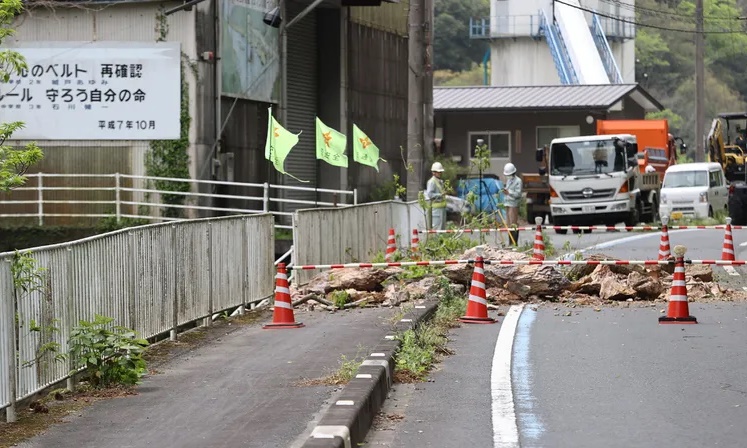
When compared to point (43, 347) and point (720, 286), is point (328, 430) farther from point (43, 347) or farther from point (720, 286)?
point (720, 286)

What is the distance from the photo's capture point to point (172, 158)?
92.2 ft

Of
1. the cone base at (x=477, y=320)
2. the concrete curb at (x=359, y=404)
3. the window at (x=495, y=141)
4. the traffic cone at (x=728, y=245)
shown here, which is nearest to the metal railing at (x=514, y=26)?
the window at (x=495, y=141)

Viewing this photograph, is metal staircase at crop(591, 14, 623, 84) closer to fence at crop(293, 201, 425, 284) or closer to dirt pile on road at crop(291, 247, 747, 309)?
fence at crop(293, 201, 425, 284)

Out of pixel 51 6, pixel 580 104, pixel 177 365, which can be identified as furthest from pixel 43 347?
pixel 580 104

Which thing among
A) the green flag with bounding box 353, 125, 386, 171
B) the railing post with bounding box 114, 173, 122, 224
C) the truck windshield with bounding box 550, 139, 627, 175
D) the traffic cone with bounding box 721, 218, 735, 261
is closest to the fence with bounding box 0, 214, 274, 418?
the green flag with bounding box 353, 125, 386, 171

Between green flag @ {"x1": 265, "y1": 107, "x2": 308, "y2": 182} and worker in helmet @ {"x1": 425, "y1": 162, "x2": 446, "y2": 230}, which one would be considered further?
worker in helmet @ {"x1": 425, "y1": 162, "x2": 446, "y2": 230}

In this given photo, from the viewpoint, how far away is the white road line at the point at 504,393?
862 cm

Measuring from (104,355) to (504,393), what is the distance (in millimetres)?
3334

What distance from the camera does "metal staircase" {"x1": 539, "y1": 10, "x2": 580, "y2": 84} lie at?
68188 mm

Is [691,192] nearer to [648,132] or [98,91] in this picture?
[648,132]

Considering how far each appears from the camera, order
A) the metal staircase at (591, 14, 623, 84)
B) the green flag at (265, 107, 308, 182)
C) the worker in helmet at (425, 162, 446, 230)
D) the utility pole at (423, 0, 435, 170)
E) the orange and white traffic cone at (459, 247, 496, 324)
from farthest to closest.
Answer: the metal staircase at (591, 14, 623, 84) → the utility pole at (423, 0, 435, 170) → the worker in helmet at (425, 162, 446, 230) → the green flag at (265, 107, 308, 182) → the orange and white traffic cone at (459, 247, 496, 324)

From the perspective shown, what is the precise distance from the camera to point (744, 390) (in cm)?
1048

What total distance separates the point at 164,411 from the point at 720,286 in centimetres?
1237

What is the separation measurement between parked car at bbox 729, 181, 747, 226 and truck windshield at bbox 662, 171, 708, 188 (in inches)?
135
